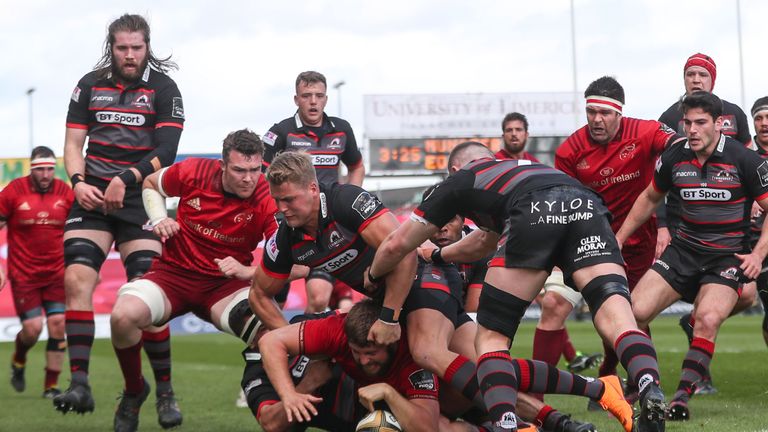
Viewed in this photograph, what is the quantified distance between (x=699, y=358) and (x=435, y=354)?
91.9 inches

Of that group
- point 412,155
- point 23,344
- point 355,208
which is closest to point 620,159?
point 355,208

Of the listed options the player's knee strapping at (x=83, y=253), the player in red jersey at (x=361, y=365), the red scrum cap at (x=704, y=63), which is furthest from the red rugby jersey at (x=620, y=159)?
the player's knee strapping at (x=83, y=253)

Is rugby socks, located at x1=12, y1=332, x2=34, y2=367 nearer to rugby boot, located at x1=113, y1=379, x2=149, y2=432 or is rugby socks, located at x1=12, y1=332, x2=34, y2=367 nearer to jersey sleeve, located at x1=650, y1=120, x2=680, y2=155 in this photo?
rugby boot, located at x1=113, y1=379, x2=149, y2=432

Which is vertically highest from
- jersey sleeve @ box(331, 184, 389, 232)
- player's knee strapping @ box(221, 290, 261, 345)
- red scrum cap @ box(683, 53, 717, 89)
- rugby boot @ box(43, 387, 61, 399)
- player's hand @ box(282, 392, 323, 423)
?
red scrum cap @ box(683, 53, 717, 89)

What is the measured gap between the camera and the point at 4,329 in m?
22.3

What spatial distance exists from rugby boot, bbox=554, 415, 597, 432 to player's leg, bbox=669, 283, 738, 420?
55.4 inches

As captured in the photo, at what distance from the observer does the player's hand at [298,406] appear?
582 centimetres

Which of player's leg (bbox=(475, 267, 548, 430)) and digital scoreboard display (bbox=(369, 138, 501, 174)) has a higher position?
digital scoreboard display (bbox=(369, 138, 501, 174))

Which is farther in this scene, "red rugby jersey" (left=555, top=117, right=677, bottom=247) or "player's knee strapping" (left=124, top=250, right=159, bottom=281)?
"red rugby jersey" (left=555, top=117, right=677, bottom=247)

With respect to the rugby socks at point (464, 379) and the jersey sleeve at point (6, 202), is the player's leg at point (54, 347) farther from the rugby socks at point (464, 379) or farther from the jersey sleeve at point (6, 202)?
the rugby socks at point (464, 379)

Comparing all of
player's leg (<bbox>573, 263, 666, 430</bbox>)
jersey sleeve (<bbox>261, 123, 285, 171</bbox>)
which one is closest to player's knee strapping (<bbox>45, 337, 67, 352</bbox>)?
jersey sleeve (<bbox>261, 123, 285, 171</bbox>)

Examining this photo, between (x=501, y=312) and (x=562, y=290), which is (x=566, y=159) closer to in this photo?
(x=562, y=290)

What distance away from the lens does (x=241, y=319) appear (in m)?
7.40

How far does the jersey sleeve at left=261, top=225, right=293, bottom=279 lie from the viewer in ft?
21.3
